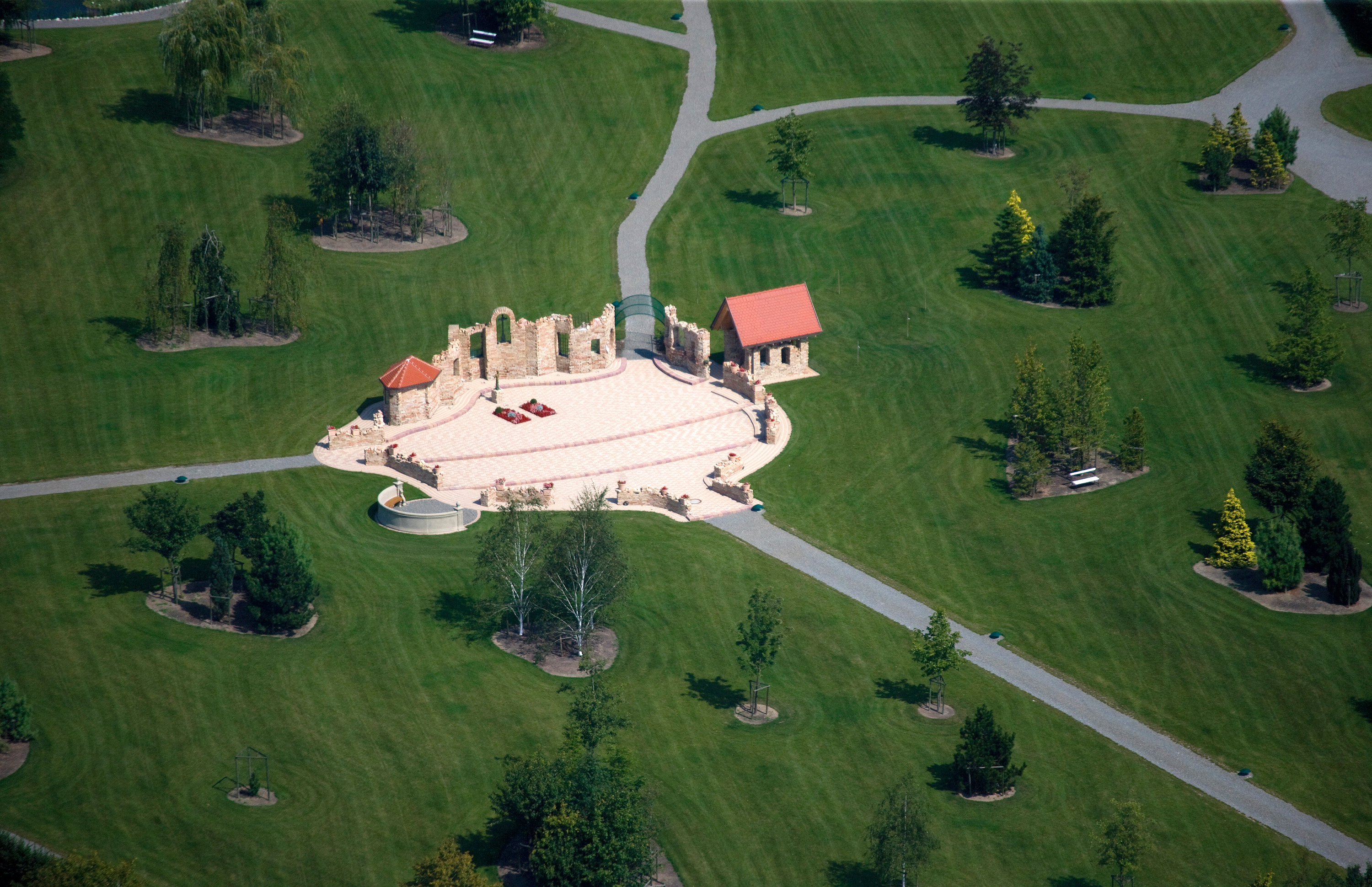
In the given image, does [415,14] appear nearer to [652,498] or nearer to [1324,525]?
[652,498]

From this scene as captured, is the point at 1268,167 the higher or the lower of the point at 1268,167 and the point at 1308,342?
the higher

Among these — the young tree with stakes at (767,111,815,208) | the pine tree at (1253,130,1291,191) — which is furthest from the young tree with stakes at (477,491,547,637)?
the pine tree at (1253,130,1291,191)

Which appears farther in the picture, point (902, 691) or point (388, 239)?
point (388, 239)

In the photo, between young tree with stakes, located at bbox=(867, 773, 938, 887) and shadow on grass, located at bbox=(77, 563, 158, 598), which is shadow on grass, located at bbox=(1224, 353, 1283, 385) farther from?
shadow on grass, located at bbox=(77, 563, 158, 598)

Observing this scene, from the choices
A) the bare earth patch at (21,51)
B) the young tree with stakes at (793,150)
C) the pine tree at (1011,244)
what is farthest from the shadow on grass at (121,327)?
the pine tree at (1011,244)

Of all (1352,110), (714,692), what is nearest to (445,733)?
(714,692)

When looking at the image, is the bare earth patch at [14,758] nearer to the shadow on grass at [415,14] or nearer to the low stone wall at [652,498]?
the low stone wall at [652,498]
